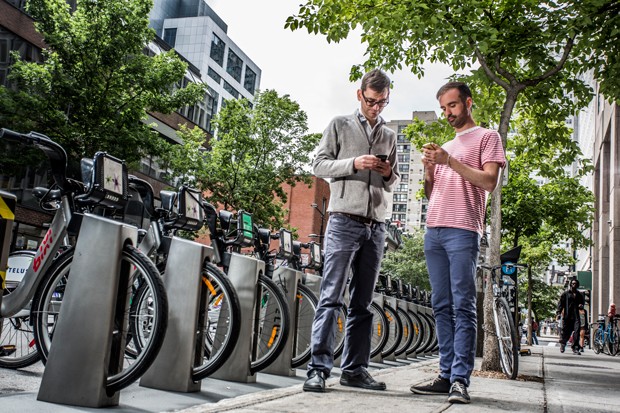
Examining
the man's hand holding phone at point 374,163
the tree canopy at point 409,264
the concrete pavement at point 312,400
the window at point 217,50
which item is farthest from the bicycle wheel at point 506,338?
the window at point 217,50

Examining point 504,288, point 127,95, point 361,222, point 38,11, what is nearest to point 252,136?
point 127,95

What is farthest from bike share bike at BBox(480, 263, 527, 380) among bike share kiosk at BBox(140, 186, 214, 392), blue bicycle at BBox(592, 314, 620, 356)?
blue bicycle at BBox(592, 314, 620, 356)

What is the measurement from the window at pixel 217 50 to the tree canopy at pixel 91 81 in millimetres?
43578

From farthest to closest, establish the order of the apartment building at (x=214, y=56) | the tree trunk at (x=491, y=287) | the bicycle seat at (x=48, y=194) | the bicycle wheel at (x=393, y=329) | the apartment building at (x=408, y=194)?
the apartment building at (x=408, y=194)
the apartment building at (x=214, y=56)
the bicycle wheel at (x=393, y=329)
the tree trunk at (x=491, y=287)
the bicycle seat at (x=48, y=194)

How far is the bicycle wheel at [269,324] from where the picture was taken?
4.98 m

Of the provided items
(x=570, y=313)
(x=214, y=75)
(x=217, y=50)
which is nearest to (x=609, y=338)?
(x=570, y=313)

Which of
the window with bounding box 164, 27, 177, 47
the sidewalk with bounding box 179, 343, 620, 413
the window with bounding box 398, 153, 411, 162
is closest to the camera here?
the sidewalk with bounding box 179, 343, 620, 413

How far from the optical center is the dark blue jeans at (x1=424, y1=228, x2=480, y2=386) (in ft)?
13.3

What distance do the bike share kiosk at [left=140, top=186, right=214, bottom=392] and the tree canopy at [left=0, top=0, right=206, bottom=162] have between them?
57.9 feet

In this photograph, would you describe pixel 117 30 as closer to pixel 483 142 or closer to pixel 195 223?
pixel 195 223

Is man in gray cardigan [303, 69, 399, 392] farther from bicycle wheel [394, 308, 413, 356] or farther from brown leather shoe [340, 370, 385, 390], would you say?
bicycle wheel [394, 308, 413, 356]

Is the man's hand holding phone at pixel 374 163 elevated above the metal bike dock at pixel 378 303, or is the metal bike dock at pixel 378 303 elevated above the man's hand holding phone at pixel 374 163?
the man's hand holding phone at pixel 374 163

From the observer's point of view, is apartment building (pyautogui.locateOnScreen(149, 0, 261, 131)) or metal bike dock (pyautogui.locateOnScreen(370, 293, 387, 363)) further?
apartment building (pyautogui.locateOnScreen(149, 0, 261, 131))

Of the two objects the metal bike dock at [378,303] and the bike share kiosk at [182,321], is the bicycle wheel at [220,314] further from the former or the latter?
the metal bike dock at [378,303]
